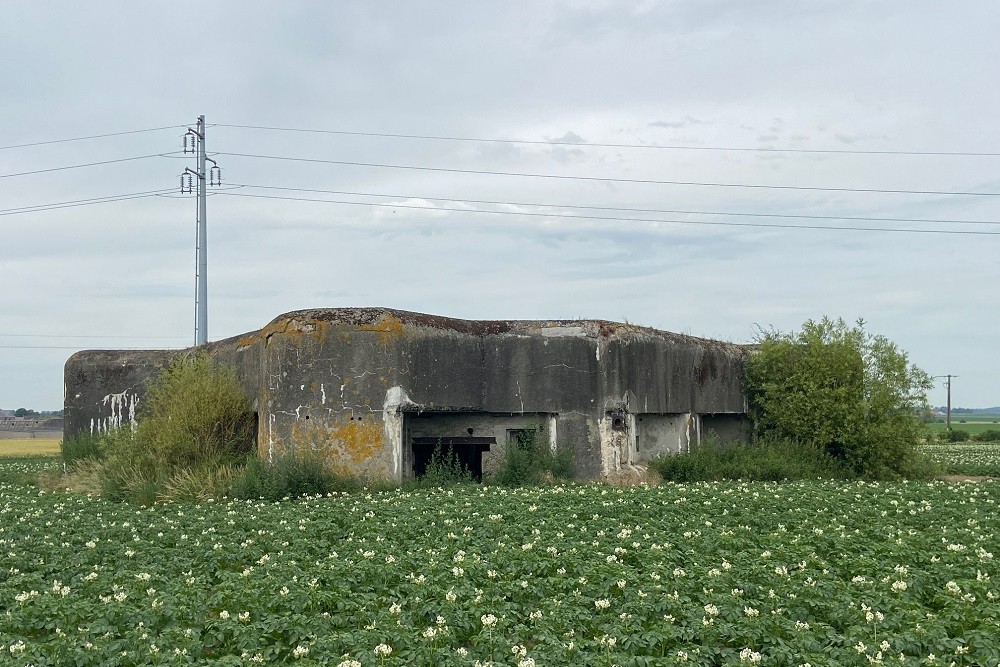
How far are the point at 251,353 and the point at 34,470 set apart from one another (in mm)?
11842

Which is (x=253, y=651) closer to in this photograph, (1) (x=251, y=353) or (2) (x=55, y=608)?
(2) (x=55, y=608)

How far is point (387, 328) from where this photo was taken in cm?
2148

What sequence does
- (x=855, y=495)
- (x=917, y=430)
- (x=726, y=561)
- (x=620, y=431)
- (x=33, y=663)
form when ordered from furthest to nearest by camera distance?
1. (x=917, y=430)
2. (x=620, y=431)
3. (x=855, y=495)
4. (x=726, y=561)
5. (x=33, y=663)

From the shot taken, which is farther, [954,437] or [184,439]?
[954,437]

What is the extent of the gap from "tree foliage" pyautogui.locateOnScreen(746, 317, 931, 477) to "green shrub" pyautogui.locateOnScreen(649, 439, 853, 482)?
1.89 feet

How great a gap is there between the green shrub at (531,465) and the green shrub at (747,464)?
2.81 m

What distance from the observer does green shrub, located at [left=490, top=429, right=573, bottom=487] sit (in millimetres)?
21453

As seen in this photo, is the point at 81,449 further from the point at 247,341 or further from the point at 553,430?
the point at 553,430

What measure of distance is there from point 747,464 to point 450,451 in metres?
7.37

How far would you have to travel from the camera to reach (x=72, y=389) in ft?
95.9

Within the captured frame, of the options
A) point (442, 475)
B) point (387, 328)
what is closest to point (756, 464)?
point (442, 475)

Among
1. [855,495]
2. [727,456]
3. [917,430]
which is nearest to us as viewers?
[855,495]

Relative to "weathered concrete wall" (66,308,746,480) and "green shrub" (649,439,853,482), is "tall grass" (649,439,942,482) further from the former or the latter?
"weathered concrete wall" (66,308,746,480)

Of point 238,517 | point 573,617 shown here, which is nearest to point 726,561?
point 573,617
